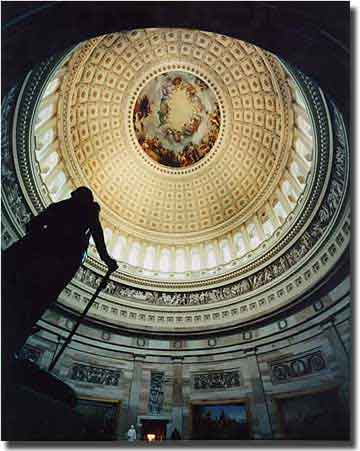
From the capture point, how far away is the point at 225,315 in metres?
14.7

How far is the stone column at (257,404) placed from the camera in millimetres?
10484

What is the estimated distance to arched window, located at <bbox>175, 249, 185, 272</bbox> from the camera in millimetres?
17797

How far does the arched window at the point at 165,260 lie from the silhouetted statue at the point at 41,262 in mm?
12735

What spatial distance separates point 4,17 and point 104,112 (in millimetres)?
13624

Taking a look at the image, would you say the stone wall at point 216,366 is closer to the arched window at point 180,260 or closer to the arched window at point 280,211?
the arched window at point 180,260

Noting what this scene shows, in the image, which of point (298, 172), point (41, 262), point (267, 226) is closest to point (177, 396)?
point (267, 226)

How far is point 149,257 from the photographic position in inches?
717

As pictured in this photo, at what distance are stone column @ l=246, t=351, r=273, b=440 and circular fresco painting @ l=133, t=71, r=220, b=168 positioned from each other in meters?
12.1

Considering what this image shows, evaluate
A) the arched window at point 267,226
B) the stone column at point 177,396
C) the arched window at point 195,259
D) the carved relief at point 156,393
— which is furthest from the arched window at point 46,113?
the stone column at point 177,396

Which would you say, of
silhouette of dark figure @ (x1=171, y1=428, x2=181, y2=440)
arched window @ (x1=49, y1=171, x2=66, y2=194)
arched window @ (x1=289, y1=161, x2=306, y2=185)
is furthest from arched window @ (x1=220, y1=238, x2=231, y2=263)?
arched window @ (x1=49, y1=171, x2=66, y2=194)

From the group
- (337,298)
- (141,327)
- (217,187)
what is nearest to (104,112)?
(217,187)

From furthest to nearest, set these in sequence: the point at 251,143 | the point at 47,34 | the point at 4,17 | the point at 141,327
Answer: the point at 251,143 → the point at 141,327 → the point at 47,34 → the point at 4,17

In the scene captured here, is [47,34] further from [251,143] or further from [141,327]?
[251,143]

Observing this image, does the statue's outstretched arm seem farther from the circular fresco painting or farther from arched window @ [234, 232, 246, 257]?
the circular fresco painting
